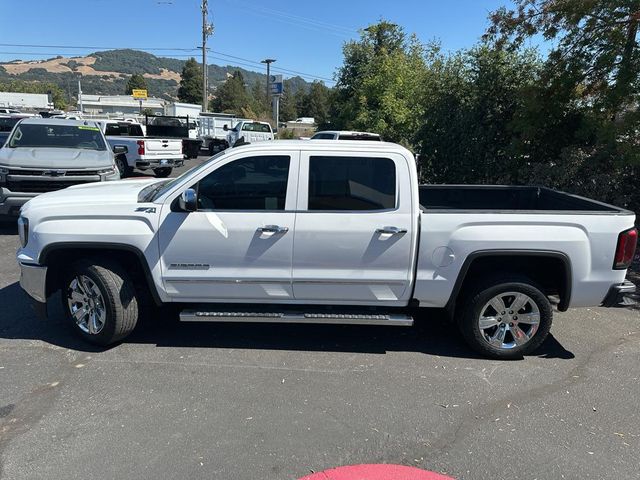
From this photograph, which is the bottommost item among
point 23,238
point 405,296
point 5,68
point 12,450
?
point 12,450

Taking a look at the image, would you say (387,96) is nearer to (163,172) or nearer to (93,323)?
(163,172)

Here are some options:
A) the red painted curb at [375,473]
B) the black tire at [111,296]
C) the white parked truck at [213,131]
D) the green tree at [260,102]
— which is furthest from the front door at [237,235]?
the green tree at [260,102]

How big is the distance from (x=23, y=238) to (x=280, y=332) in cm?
247

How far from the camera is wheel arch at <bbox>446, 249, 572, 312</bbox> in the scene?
13.8ft

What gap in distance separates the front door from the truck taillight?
2698 mm

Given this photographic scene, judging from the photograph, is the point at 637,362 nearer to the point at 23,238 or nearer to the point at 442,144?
the point at 23,238

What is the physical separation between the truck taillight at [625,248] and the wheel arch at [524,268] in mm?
393

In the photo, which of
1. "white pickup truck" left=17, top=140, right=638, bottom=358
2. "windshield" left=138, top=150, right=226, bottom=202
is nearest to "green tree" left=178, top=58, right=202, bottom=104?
"windshield" left=138, top=150, right=226, bottom=202

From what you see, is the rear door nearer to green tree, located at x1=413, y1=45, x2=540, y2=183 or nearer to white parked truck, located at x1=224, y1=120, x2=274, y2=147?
green tree, located at x1=413, y1=45, x2=540, y2=183

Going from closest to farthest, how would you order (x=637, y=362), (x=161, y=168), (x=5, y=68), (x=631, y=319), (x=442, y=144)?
(x=637, y=362)
(x=631, y=319)
(x=442, y=144)
(x=161, y=168)
(x=5, y=68)

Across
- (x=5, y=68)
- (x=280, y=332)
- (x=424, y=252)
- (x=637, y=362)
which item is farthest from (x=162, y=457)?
(x=5, y=68)

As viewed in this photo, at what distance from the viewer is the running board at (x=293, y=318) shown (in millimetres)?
4293

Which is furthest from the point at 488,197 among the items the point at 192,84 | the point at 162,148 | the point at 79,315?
the point at 192,84

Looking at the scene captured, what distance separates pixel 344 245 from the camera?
4.25 m
